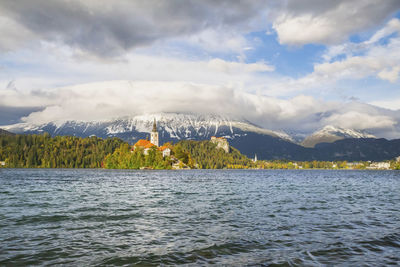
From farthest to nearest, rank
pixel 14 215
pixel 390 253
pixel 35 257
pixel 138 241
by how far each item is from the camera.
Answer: pixel 14 215, pixel 138 241, pixel 390 253, pixel 35 257

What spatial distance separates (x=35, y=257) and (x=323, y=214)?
25490 mm

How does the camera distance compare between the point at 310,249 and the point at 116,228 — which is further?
the point at 116,228

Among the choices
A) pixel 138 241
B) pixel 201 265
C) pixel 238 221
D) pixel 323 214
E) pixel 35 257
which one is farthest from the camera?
pixel 323 214

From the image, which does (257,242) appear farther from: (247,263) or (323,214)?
(323,214)

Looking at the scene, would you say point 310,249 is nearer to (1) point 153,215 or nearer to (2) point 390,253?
(2) point 390,253

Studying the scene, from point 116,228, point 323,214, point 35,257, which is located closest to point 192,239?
point 116,228

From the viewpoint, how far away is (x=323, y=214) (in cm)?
3086

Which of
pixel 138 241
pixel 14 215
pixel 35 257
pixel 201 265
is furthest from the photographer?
pixel 14 215

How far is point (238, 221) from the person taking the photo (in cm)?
2627

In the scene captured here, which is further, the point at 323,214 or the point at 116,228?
the point at 323,214

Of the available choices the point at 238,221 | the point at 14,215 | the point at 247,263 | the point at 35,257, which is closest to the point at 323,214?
the point at 238,221

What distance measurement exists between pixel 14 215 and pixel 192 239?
60.4ft

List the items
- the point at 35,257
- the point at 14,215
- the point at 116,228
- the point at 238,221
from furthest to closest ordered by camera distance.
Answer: the point at 14,215 < the point at 238,221 < the point at 116,228 < the point at 35,257

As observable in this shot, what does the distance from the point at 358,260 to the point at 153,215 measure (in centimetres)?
1809
